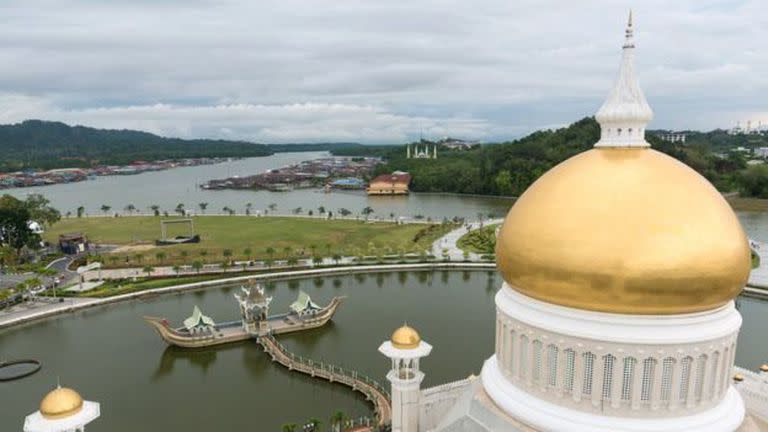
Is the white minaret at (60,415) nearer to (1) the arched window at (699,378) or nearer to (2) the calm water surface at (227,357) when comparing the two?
(2) the calm water surface at (227,357)

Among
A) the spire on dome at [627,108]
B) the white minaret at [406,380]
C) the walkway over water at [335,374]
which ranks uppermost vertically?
the spire on dome at [627,108]

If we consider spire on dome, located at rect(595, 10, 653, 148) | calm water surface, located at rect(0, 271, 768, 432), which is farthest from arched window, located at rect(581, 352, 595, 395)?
calm water surface, located at rect(0, 271, 768, 432)

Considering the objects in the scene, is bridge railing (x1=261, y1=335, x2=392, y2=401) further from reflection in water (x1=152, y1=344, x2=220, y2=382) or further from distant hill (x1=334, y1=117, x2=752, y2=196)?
distant hill (x1=334, y1=117, x2=752, y2=196)

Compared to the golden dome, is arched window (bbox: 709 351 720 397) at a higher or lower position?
lower

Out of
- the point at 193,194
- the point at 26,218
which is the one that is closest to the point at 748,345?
the point at 26,218

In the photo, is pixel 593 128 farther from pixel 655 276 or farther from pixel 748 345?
pixel 655 276

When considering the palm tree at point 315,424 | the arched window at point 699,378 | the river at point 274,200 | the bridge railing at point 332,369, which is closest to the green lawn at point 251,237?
the river at point 274,200

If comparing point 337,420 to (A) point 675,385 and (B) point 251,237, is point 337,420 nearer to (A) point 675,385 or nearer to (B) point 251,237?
(A) point 675,385
